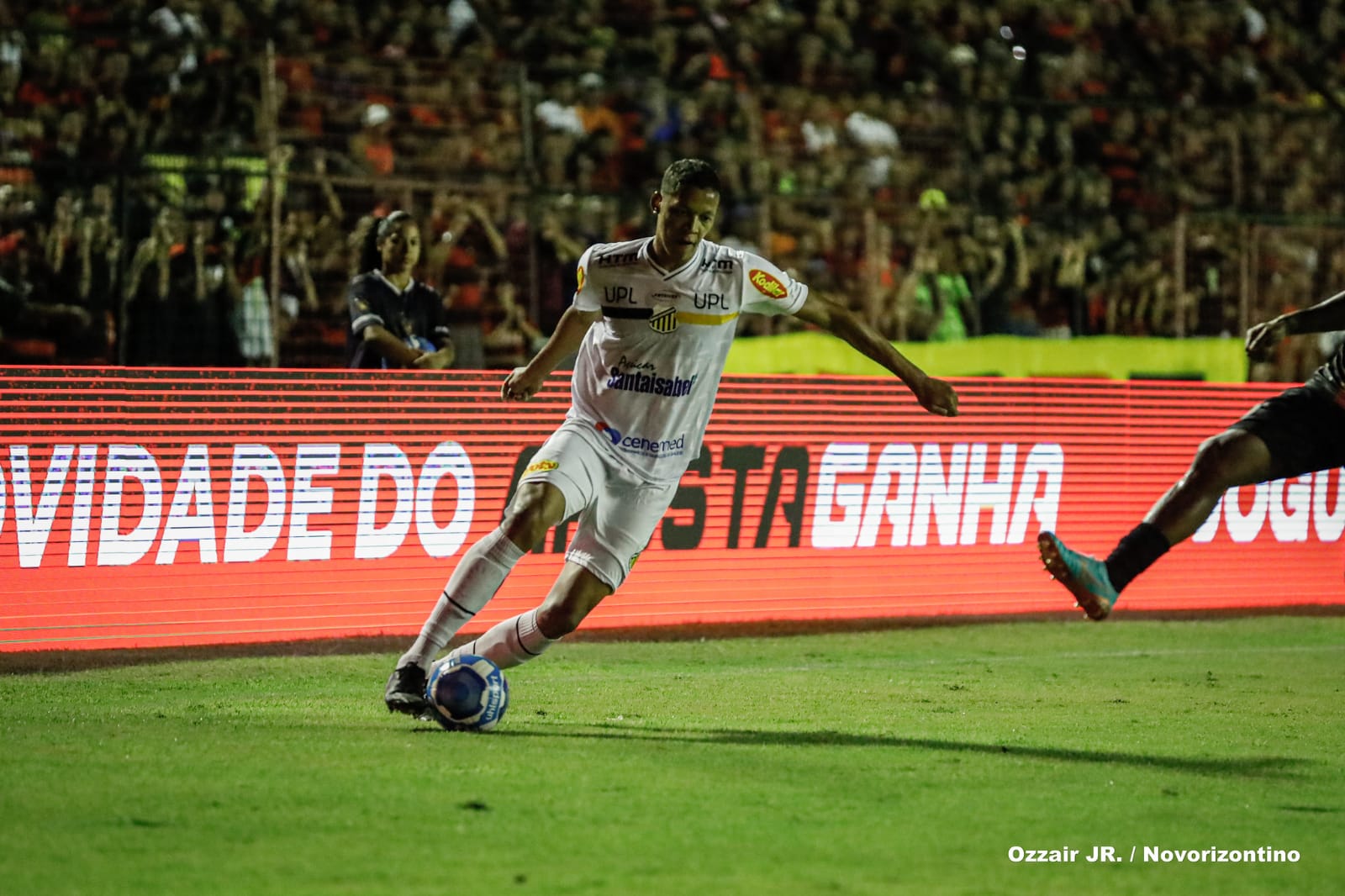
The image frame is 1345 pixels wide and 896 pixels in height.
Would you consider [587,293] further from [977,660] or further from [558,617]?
[977,660]

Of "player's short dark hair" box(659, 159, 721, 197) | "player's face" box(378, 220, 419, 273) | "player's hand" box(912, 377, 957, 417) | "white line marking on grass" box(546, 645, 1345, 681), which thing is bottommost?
"white line marking on grass" box(546, 645, 1345, 681)

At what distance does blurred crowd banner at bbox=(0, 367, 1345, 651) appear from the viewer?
956cm

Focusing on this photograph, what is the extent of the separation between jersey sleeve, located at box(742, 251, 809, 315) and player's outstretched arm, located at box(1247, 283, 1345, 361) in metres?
1.80

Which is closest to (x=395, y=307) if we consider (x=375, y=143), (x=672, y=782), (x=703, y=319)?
(x=703, y=319)

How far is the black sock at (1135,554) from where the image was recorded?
7176 millimetres

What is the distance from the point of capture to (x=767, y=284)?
288 inches

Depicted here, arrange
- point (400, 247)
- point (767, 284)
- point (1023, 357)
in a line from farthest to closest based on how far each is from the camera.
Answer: point (1023, 357)
point (400, 247)
point (767, 284)

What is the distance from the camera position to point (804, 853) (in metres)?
4.85

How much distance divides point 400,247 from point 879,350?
12.4ft

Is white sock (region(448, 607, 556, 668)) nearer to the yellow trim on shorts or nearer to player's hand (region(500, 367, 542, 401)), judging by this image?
player's hand (region(500, 367, 542, 401))

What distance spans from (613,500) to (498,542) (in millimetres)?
549

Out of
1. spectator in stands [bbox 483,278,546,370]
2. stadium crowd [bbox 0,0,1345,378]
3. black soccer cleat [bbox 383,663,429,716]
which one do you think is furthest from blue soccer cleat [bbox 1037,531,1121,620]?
spectator in stands [bbox 483,278,546,370]

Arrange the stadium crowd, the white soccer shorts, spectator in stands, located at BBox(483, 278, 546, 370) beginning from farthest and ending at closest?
spectator in stands, located at BBox(483, 278, 546, 370) → the stadium crowd → the white soccer shorts

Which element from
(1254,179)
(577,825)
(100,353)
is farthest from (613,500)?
(1254,179)
